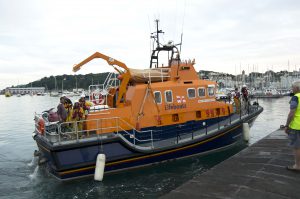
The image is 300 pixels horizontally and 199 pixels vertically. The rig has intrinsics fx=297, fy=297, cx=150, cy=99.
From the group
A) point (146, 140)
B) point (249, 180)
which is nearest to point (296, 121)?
point (249, 180)

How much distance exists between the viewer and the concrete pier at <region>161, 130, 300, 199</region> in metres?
4.54

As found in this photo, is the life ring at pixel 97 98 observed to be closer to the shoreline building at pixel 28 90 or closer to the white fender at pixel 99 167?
the white fender at pixel 99 167

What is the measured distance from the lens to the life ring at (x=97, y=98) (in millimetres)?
11164

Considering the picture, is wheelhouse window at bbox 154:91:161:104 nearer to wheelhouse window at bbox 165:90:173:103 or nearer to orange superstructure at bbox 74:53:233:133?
orange superstructure at bbox 74:53:233:133

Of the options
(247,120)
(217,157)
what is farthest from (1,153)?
(247,120)

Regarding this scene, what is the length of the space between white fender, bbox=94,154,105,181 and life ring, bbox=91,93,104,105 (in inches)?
126

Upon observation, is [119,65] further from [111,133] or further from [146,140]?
[146,140]

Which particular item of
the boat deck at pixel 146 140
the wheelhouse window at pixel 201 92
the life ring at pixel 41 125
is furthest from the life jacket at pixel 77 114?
the wheelhouse window at pixel 201 92

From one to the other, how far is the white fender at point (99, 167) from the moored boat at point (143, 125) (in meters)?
0.29

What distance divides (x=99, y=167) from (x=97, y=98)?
3730mm

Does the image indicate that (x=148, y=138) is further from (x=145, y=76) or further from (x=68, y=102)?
(x=68, y=102)

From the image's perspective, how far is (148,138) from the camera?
10.0 m

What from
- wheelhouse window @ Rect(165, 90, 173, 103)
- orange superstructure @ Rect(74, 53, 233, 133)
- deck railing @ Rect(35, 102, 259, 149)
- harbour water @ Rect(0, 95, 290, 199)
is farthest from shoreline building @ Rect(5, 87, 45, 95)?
wheelhouse window @ Rect(165, 90, 173, 103)

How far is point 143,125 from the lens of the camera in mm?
9820
